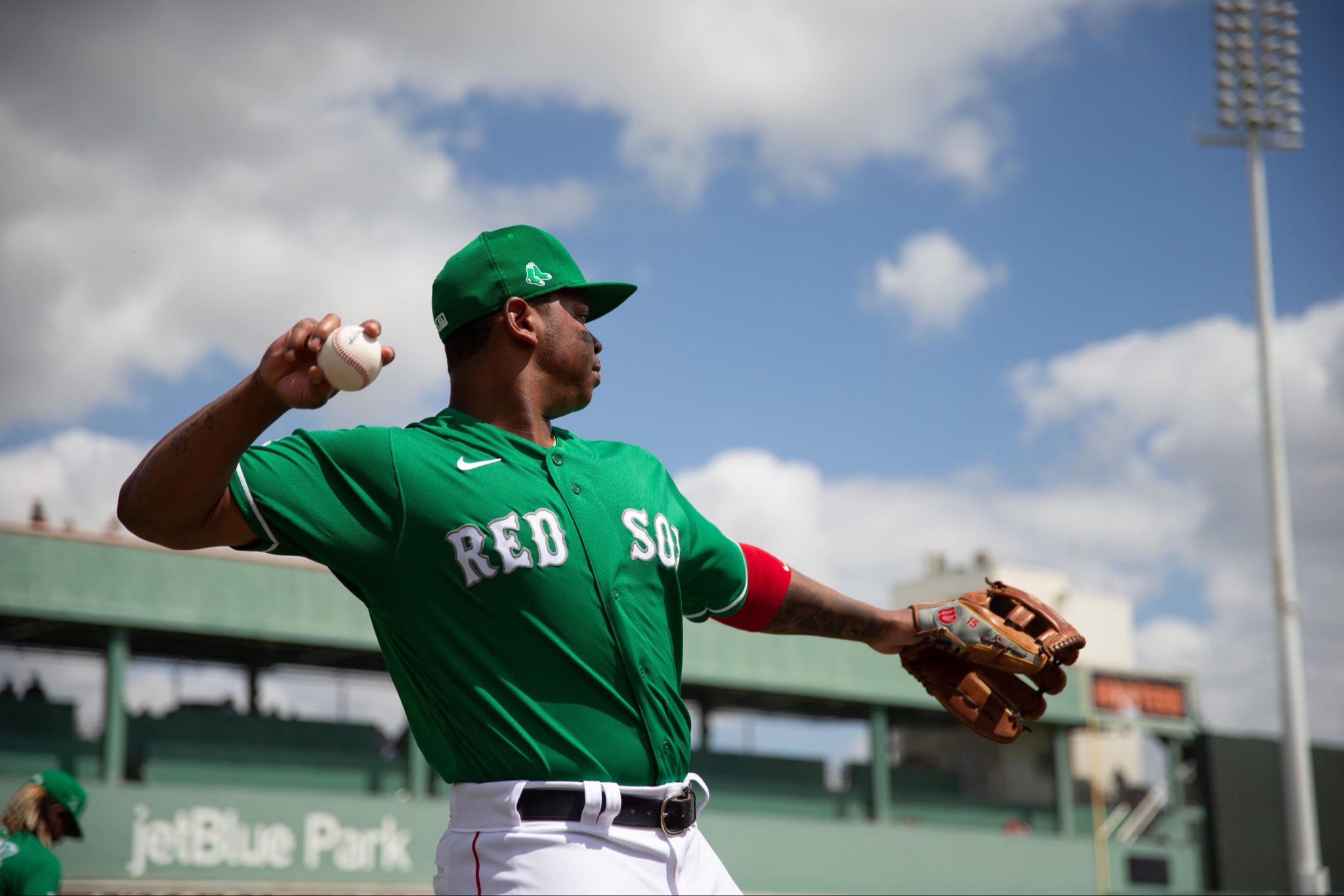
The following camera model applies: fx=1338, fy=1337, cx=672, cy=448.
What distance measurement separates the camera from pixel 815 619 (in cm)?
357

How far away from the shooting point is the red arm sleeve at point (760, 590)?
137 inches

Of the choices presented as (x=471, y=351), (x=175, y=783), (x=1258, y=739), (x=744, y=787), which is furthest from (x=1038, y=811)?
(x=471, y=351)

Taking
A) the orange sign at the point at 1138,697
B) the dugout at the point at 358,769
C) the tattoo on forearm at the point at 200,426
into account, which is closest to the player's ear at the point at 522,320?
the tattoo on forearm at the point at 200,426

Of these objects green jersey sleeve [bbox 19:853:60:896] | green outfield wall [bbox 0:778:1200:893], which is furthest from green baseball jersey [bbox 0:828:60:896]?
green outfield wall [bbox 0:778:1200:893]

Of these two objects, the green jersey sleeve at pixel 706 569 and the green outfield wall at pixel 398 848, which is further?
the green outfield wall at pixel 398 848

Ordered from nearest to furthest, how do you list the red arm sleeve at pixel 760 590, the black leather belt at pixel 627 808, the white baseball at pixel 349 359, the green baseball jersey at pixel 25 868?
the white baseball at pixel 349 359 < the black leather belt at pixel 627 808 < the red arm sleeve at pixel 760 590 < the green baseball jersey at pixel 25 868

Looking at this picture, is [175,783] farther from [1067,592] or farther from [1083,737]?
[1067,592]

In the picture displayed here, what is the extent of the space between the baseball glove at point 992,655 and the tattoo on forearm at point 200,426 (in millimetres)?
2011

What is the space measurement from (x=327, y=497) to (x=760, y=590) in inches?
49.7

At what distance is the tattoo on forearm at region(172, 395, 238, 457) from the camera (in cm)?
239

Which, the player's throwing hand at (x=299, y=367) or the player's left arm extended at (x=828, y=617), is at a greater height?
the player's throwing hand at (x=299, y=367)

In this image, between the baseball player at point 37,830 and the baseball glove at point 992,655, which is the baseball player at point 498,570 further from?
the baseball player at point 37,830

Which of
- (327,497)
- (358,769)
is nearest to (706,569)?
(327,497)

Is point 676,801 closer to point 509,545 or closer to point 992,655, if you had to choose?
point 509,545
